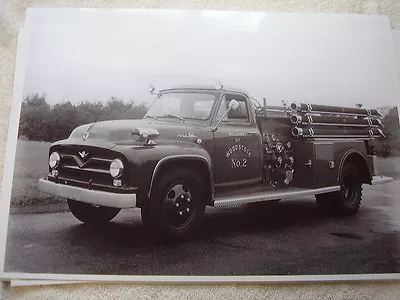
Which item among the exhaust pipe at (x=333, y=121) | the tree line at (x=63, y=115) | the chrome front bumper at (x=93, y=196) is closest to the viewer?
the chrome front bumper at (x=93, y=196)

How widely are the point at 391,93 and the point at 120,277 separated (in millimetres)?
926

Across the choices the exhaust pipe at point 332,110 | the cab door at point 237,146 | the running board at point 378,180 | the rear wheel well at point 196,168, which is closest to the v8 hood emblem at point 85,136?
the rear wheel well at point 196,168

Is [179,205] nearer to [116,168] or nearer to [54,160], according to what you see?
[116,168]

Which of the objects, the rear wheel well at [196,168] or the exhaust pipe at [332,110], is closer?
the rear wheel well at [196,168]

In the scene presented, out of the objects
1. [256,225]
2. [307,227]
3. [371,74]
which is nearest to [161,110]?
[256,225]

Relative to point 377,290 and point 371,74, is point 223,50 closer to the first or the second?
point 371,74

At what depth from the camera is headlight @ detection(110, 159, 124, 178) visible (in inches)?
35.5

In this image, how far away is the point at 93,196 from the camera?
0.91 m


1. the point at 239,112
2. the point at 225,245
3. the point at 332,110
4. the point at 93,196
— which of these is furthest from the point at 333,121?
the point at 93,196

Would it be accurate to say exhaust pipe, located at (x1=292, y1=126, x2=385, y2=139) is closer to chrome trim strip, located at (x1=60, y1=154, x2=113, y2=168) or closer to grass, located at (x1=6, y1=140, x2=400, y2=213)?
chrome trim strip, located at (x1=60, y1=154, x2=113, y2=168)

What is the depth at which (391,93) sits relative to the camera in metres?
1.14

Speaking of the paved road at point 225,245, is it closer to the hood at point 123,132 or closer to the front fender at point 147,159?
the front fender at point 147,159

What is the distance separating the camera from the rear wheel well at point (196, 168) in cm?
95

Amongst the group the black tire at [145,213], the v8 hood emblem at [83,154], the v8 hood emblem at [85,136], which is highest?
the v8 hood emblem at [85,136]
